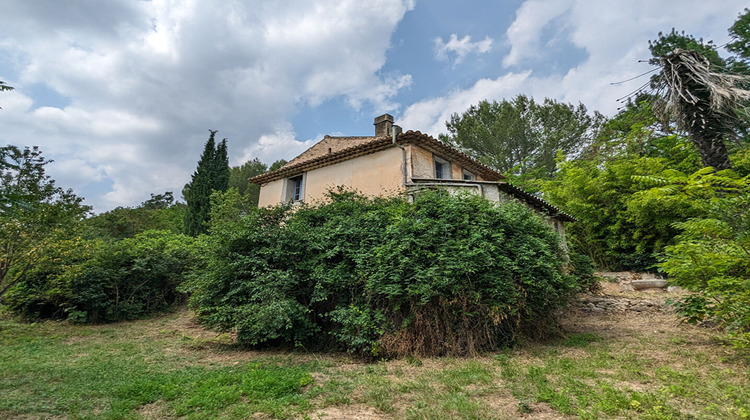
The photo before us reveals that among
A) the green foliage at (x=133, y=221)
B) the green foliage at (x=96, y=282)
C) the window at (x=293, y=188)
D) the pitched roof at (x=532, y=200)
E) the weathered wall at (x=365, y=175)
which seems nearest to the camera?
the green foliage at (x=96, y=282)

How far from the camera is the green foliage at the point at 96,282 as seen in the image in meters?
10.3

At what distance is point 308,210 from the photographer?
8320 mm

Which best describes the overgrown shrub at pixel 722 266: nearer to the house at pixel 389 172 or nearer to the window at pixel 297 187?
the house at pixel 389 172

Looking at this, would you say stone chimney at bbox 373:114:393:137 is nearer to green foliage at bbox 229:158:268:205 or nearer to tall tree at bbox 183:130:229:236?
tall tree at bbox 183:130:229:236

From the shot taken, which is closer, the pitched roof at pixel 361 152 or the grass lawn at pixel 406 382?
the grass lawn at pixel 406 382

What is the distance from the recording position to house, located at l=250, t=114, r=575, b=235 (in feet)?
36.7

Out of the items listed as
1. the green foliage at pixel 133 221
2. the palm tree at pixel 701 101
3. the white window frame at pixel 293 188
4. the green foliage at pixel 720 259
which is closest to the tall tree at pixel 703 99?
the palm tree at pixel 701 101

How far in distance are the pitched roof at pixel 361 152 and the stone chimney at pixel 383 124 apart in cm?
44

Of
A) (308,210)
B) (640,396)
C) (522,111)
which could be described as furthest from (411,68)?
(522,111)

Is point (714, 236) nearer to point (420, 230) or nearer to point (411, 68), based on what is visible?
point (420, 230)

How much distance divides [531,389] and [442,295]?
80.9 inches

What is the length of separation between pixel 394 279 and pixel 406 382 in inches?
70.7

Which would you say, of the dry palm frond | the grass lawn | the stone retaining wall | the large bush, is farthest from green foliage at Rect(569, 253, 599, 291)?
the dry palm frond

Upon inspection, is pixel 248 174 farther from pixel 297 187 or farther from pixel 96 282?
pixel 96 282
